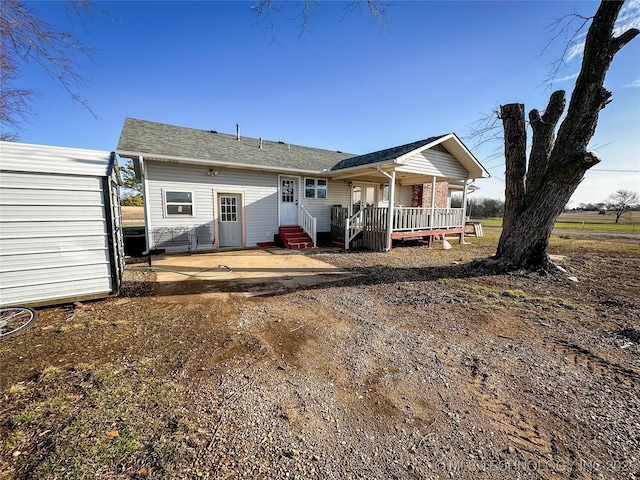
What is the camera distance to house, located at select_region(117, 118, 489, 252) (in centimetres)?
911

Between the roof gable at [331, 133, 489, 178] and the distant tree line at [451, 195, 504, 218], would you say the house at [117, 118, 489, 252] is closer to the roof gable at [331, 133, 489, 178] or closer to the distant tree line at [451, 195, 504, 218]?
the roof gable at [331, 133, 489, 178]

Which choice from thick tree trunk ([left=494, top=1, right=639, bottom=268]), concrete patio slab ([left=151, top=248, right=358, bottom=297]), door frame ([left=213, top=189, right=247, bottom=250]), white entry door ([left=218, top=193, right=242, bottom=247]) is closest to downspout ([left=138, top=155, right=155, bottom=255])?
concrete patio slab ([left=151, top=248, right=358, bottom=297])

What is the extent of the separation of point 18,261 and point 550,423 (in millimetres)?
6519

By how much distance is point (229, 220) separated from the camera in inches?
415

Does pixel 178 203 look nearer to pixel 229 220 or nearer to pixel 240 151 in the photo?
pixel 229 220

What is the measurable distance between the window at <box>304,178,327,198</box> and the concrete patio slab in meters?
3.87

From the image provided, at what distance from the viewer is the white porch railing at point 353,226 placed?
10.4m

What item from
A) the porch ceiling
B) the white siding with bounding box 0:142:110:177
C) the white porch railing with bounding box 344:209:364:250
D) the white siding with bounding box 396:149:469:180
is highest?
the white siding with bounding box 396:149:469:180

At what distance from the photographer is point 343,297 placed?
496 centimetres

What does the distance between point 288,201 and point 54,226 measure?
27.1ft

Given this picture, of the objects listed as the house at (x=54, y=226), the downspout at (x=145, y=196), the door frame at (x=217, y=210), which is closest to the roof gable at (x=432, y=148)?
the door frame at (x=217, y=210)

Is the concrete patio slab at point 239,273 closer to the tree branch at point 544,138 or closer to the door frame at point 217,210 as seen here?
the door frame at point 217,210

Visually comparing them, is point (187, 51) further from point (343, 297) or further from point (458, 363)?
point (458, 363)

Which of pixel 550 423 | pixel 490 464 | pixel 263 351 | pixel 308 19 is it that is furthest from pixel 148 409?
pixel 308 19
